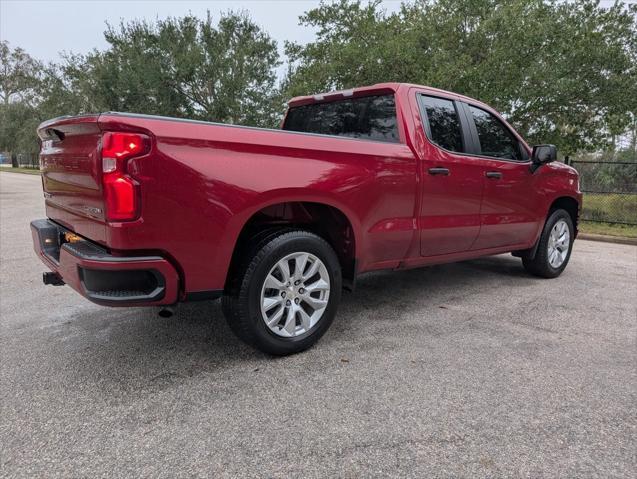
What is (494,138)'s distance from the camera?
440 cm

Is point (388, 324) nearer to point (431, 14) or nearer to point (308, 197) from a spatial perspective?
point (308, 197)

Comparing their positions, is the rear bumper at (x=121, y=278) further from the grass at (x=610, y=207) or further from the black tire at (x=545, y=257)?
the grass at (x=610, y=207)

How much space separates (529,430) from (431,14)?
12.4 metres

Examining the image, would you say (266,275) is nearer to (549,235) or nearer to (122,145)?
(122,145)

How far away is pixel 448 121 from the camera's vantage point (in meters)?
3.95

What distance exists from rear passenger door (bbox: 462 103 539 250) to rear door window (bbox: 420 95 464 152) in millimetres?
205

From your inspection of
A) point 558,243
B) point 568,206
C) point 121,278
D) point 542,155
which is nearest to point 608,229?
point 568,206

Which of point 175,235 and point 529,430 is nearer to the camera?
point 529,430

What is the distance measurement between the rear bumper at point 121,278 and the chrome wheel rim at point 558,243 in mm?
4408

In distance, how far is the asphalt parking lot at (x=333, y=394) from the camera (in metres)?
1.94

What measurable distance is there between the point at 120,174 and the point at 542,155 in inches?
160

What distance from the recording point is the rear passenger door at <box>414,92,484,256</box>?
3.61 m

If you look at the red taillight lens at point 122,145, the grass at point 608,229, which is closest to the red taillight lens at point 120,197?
the red taillight lens at point 122,145

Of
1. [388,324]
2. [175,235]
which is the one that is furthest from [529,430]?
[175,235]
